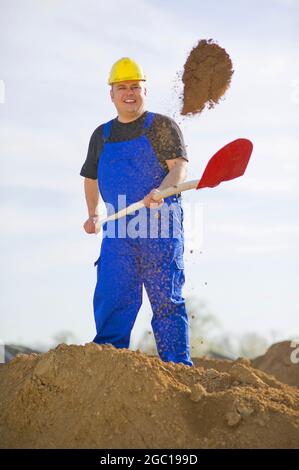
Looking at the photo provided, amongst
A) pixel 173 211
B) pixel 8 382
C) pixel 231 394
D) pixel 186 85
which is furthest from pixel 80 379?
pixel 186 85

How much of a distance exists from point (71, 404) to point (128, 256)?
4.00 ft

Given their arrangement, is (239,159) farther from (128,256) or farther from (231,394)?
(231,394)

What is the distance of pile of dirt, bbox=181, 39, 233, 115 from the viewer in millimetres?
6398

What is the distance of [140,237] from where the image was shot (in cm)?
581

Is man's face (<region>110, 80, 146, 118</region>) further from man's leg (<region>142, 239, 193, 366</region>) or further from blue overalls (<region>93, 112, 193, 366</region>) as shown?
man's leg (<region>142, 239, 193, 366</region>)

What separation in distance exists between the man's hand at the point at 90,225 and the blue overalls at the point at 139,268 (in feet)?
0.42

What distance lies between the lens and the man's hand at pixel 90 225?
5977 mm

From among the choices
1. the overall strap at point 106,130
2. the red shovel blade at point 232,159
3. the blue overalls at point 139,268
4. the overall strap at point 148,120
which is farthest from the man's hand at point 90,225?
the red shovel blade at point 232,159

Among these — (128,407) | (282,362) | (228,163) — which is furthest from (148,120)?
(282,362)

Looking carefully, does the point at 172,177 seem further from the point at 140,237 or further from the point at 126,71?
the point at 126,71

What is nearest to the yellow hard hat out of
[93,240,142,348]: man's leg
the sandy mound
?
[93,240,142,348]: man's leg

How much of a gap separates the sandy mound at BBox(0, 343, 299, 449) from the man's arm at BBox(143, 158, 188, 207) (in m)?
0.95

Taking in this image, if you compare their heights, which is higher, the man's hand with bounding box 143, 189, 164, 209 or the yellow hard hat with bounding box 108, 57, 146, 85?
the yellow hard hat with bounding box 108, 57, 146, 85
